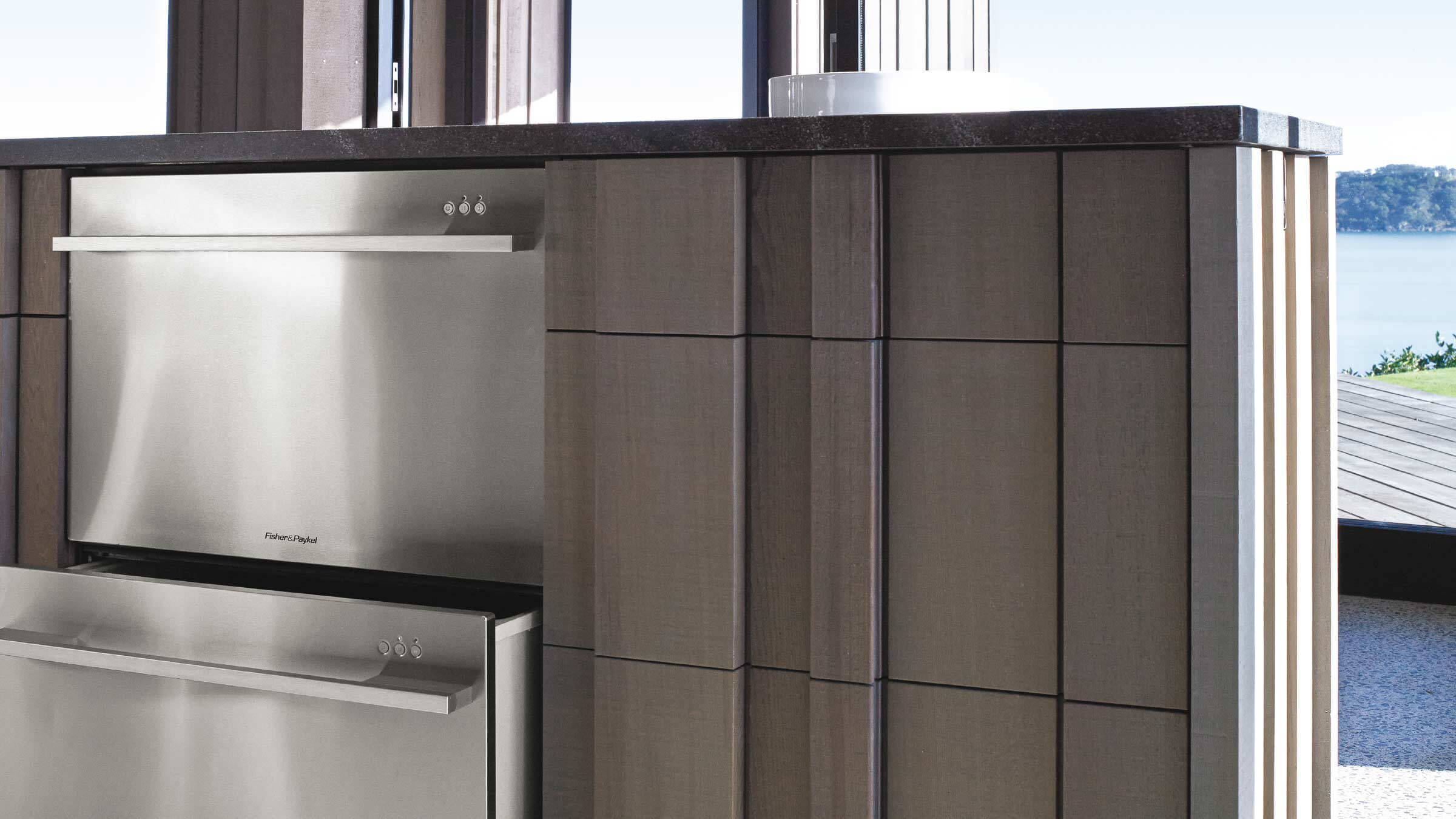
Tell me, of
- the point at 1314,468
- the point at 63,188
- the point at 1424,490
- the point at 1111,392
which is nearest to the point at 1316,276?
the point at 1314,468

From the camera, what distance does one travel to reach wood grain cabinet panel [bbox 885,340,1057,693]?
101cm

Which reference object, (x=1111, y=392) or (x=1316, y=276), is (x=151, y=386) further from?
(x=1316, y=276)

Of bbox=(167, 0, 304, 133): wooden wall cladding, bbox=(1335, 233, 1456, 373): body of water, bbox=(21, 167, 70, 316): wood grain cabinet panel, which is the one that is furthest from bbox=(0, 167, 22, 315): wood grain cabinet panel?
bbox=(1335, 233, 1456, 373): body of water

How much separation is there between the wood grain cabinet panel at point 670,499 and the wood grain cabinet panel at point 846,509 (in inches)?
3.0

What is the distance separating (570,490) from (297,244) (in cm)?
38

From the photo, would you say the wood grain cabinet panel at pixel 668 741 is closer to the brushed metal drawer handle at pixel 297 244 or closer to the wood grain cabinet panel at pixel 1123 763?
the wood grain cabinet panel at pixel 1123 763

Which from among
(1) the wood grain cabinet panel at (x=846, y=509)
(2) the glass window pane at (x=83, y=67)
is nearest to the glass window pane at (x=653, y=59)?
(2) the glass window pane at (x=83, y=67)

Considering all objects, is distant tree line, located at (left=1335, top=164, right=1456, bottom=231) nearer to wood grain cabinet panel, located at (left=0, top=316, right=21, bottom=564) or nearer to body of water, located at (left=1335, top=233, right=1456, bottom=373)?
body of water, located at (left=1335, top=233, right=1456, bottom=373)

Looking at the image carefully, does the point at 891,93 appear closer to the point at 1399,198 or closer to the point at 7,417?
the point at 7,417

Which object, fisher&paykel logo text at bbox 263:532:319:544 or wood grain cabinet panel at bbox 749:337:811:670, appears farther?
fisher&paykel logo text at bbox 263:532:319:544

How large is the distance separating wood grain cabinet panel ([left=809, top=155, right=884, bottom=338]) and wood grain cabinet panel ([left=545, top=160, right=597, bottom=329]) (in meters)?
0.22

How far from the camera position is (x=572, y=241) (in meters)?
1.15

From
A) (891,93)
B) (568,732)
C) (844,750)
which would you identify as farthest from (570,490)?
(891,93)

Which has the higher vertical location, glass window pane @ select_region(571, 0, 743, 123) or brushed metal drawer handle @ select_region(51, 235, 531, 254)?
glass window pane @ select_region(571, 0, 743, 123)
